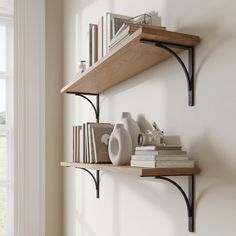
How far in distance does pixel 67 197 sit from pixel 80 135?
2.69 feet

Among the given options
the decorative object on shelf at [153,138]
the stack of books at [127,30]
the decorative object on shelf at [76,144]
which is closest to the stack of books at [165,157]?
the decorative object on shelf at [153,138]

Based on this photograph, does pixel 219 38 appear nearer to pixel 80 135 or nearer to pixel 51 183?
pixel 80 135

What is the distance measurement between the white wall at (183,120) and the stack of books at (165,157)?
5cm

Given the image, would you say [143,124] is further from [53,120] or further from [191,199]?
[53,120]

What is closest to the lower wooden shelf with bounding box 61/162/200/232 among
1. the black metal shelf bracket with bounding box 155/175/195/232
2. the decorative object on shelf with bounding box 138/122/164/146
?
the black metal shelf bracket with bounding box 155/175/195/232

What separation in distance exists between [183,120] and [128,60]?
326 mm

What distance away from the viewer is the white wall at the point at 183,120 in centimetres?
107

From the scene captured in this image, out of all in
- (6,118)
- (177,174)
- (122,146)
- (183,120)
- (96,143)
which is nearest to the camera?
(177,174)

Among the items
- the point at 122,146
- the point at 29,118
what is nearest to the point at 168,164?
the point at 122,146

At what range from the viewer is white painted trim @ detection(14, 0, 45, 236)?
253 centimetres

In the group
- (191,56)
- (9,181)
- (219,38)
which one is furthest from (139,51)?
(9,181)

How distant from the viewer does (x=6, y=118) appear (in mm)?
2674

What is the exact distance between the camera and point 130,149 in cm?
142

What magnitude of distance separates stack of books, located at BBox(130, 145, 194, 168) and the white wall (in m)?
0.05
